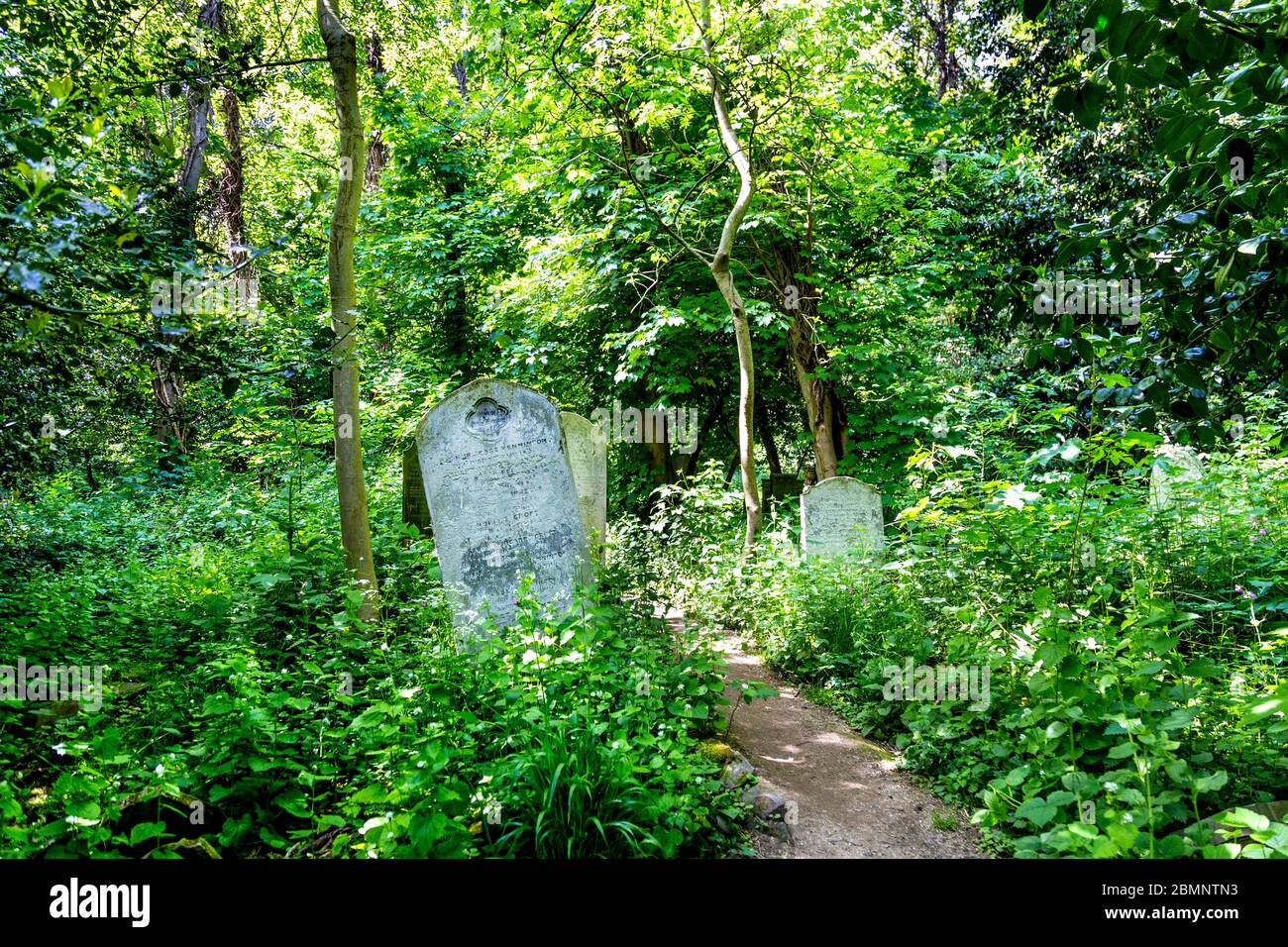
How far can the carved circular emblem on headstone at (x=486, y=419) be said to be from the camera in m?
5.49

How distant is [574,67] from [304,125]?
7.50m

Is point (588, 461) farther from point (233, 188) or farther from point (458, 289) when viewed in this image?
point (233, 188)

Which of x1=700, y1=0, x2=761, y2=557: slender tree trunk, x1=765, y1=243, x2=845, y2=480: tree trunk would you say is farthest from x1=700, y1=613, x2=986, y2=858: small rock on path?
x1=765, y1=243, x2=845, y2=480: tree trunk

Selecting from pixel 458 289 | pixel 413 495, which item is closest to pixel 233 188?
pixel 458 289

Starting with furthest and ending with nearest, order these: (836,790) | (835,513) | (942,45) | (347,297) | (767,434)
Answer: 1. (942,45)
2. (767,434)
3. (835,513)
4. (347,297)
5. (836,790)

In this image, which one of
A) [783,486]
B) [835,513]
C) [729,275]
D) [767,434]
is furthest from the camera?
[767,434]

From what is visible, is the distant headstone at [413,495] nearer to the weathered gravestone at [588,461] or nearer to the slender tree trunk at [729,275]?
the weathered gravestone at [588,461]

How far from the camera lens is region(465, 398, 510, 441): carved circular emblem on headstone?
549 centimetres

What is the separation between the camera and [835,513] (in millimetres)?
7840

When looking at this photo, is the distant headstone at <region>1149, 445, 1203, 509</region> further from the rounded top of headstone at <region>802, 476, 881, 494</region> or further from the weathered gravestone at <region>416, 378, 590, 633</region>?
the weathered gravestone at <region>416, 378, 590, 633</region>

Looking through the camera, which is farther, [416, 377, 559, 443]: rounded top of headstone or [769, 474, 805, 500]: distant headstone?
[769, 474, 805, 500]: distant headstone

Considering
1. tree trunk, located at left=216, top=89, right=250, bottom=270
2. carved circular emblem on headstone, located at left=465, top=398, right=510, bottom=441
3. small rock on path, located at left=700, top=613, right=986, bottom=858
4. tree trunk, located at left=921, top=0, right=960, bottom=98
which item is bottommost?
small rock on path, located at left=700, top=613, right=986, bottom=858

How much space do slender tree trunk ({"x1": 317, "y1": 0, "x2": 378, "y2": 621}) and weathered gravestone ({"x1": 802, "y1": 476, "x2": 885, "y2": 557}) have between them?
4.65 m

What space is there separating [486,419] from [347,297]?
132 centimetres
